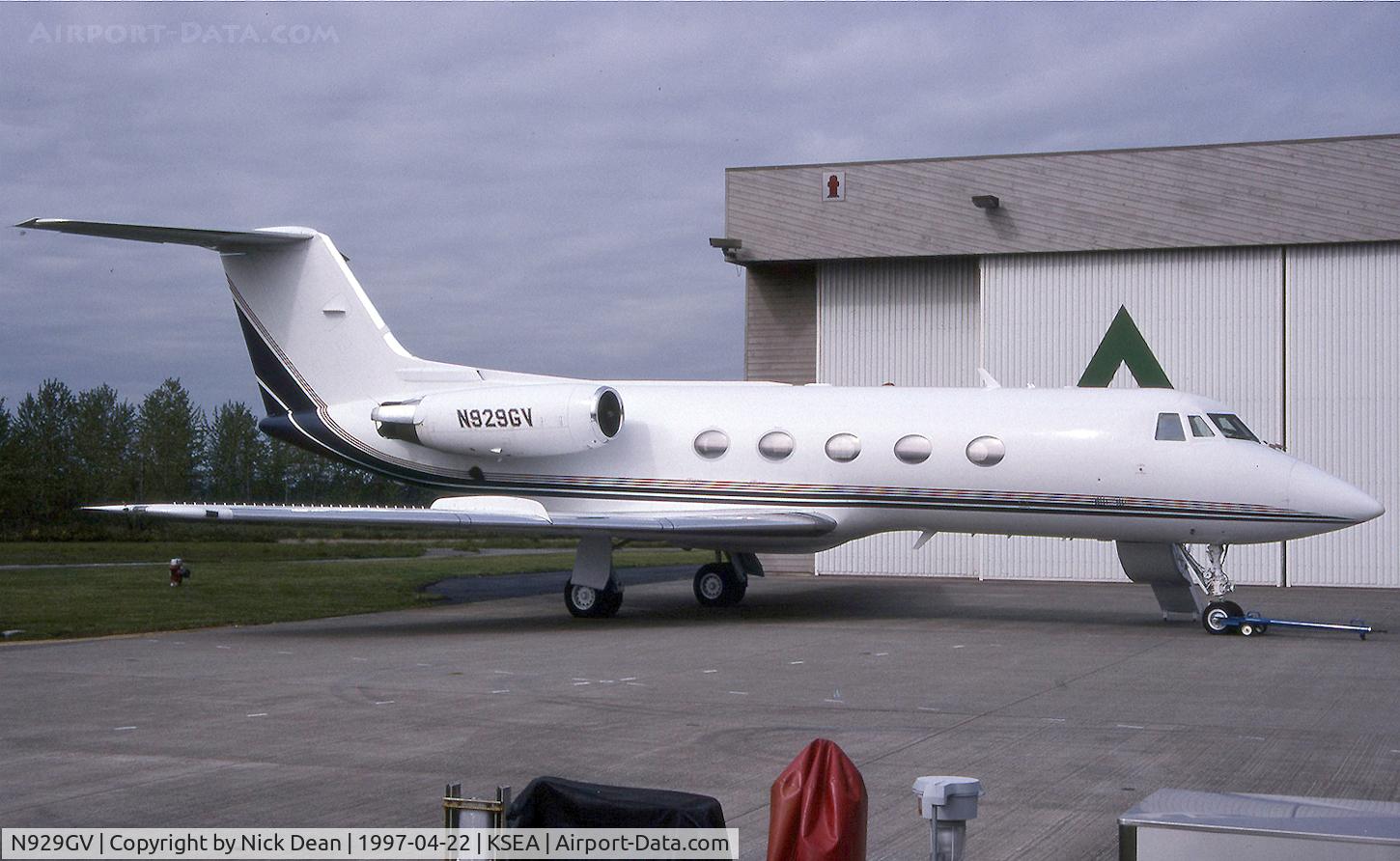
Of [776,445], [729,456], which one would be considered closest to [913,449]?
[776,445]

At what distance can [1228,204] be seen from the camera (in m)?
25.1

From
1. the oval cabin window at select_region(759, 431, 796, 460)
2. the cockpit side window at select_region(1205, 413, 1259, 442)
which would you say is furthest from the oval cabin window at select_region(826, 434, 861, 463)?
the cockpit side window at select_region(1205, 413, 1259, 442)

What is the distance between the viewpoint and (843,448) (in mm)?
18031

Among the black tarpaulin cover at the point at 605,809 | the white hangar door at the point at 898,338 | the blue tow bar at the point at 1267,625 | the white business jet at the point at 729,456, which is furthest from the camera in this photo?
the white hangar door at the point at 898,338

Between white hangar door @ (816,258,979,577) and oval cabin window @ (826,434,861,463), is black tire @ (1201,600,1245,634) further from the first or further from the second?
white hangar door @ (816,258,979,577)

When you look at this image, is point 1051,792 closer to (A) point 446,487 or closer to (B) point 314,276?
(A) point 446,487

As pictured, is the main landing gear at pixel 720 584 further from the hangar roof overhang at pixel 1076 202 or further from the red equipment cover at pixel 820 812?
the red equipment cover at pixel 820 812

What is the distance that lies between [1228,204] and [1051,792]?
797 inches

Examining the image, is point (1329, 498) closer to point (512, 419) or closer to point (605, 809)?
point (512, 419)

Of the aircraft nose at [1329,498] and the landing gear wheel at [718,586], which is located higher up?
the aircraft nose at [1329,498]

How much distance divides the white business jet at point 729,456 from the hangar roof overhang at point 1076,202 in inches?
343

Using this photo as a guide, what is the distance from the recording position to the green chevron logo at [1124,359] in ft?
83.8

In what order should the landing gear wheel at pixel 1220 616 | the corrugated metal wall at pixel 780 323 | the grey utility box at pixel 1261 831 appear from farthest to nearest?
1. the corrugated metal wall at pixel 780 323
2. the landing gear wheel at pixel 1220 616
3. the grey utility box at pixel 1261 831

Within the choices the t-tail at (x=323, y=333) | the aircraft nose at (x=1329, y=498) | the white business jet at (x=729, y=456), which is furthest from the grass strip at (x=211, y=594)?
the aircraft nose at (x=1329, y=498)
